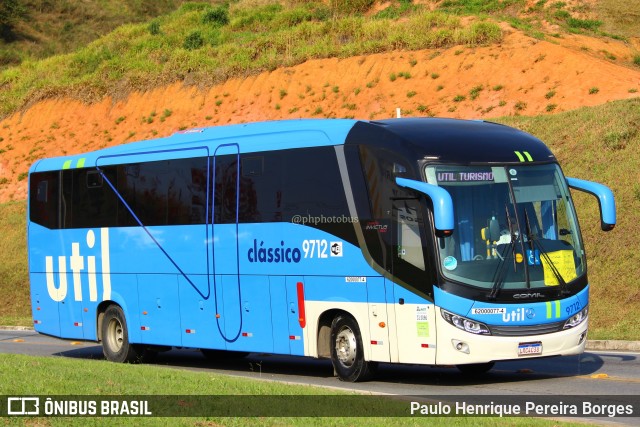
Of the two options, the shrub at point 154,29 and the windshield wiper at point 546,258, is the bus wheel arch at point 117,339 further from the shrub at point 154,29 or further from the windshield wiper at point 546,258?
the shrub at point 154,29

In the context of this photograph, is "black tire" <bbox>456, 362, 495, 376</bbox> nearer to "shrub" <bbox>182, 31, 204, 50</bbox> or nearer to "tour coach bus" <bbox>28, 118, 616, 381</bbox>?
"tour coach bus" <bbox>28, 118, 616, 381</bbox>

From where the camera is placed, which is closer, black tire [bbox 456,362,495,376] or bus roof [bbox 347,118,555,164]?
bus roof [bbox 347,118,555,164]

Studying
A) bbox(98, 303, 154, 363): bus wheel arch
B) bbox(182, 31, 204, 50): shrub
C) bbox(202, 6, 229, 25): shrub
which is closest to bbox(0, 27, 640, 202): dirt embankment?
bbox(182, 31, 204, 50): shrub

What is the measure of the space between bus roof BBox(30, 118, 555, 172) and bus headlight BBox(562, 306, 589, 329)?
2.22 m

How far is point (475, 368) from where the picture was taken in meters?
16.2

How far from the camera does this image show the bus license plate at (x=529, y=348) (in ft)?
45.2

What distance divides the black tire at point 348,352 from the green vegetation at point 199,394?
1.74 meters

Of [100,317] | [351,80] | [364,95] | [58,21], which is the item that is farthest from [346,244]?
[58,21]

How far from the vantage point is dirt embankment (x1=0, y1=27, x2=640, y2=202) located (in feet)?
146

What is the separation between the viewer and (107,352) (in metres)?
20.3

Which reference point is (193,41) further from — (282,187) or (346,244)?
(346,244)

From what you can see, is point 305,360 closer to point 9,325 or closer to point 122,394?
point 122,394

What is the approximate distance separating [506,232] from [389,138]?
2.09m

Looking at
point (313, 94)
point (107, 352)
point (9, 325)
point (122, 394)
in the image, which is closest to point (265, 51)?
point (313, 94)
